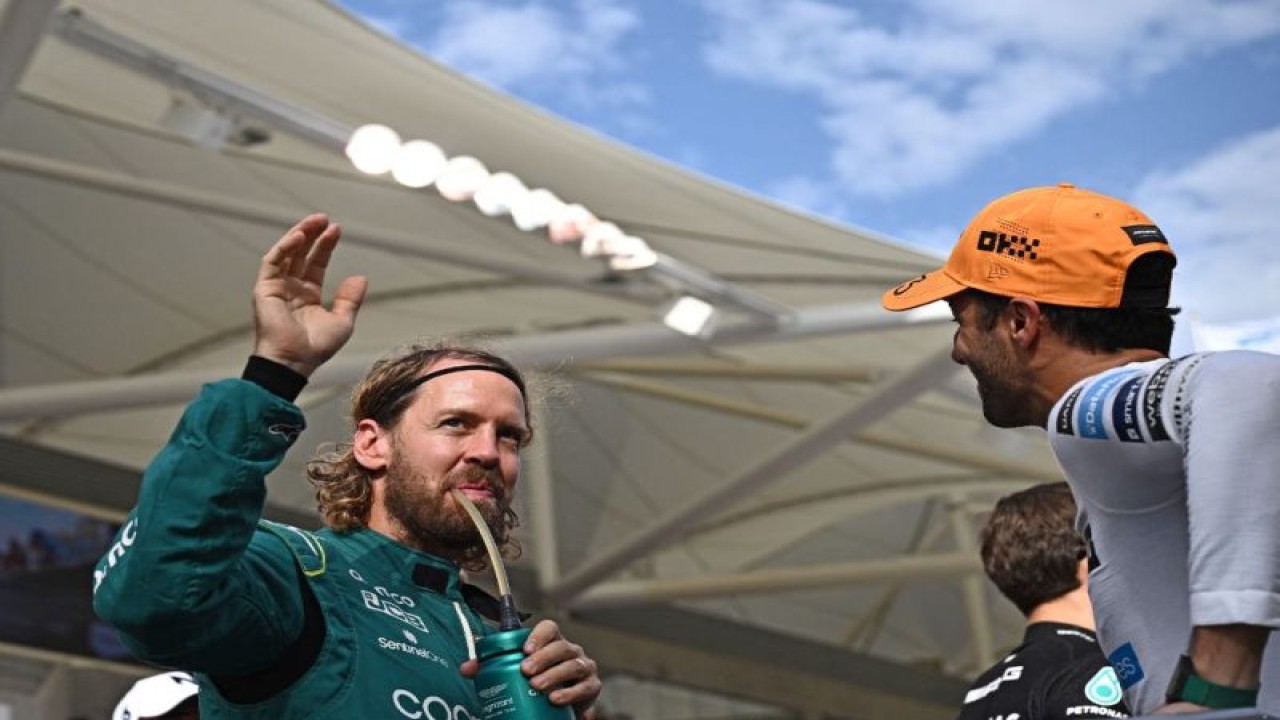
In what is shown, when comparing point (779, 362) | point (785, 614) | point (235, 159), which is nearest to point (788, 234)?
point (779, 362)

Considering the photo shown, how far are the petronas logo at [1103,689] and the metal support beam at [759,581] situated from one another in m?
14.7

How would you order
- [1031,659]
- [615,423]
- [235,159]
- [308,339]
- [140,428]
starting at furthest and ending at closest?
[615,423], [140,428], [235,159], [1031,659], [308,339]

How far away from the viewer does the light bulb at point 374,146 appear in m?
10.4

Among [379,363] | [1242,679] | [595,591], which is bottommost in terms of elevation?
[1242,679]

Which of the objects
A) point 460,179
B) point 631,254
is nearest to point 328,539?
point 460,179

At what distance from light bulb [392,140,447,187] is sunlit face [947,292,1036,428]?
8105 millimetres

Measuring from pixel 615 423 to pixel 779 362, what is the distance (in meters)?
2.63

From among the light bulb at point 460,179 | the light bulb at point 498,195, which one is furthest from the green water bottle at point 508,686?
the light bulb at point 498,195

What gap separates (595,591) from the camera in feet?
59.3

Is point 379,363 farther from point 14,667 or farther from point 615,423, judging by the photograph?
point 615,423

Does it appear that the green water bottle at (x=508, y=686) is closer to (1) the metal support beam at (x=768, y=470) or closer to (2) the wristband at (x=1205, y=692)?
Answer: (2) the wristband at (x=1205, y=692)

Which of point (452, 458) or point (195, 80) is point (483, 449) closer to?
point (452, 458)

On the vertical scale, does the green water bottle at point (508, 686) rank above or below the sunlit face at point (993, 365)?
below

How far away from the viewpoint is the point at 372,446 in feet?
9.59
